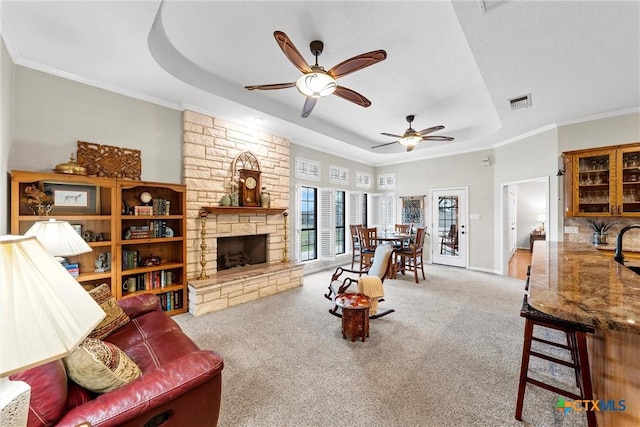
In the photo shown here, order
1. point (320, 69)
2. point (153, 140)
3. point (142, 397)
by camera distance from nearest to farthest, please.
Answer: point (142, 397) → point (320, 69) → point (153, 140)

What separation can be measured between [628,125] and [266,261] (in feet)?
20.3

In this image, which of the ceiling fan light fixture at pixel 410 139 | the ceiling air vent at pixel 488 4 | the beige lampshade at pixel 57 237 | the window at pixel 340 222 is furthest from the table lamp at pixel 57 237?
the window at pixel 340 222

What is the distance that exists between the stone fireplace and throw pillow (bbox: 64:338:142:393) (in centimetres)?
222

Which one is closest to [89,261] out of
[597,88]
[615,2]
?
[615,2]

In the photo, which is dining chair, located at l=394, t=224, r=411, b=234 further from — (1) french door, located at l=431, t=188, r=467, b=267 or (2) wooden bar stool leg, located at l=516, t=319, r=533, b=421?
(2) wooden bar stool leg, located at l=516, t=319, r=533, b=421

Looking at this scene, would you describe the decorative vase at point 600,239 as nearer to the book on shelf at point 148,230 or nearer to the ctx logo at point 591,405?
the ctx logo at point 591,405

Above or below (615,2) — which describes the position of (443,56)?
above

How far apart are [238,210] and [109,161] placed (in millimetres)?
1734

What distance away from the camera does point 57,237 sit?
209 centimetres

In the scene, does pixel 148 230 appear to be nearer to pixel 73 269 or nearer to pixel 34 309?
pixel 73 269

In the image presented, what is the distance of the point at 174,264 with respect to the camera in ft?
11.6

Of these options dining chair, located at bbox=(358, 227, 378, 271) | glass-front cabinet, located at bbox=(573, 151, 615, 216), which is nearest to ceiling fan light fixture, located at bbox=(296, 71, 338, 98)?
dining chair, located at bbox=(358, 227, 378, 271)

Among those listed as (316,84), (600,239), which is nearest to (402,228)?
(600,239)

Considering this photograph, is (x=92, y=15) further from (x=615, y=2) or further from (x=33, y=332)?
(x=615, y=2)
